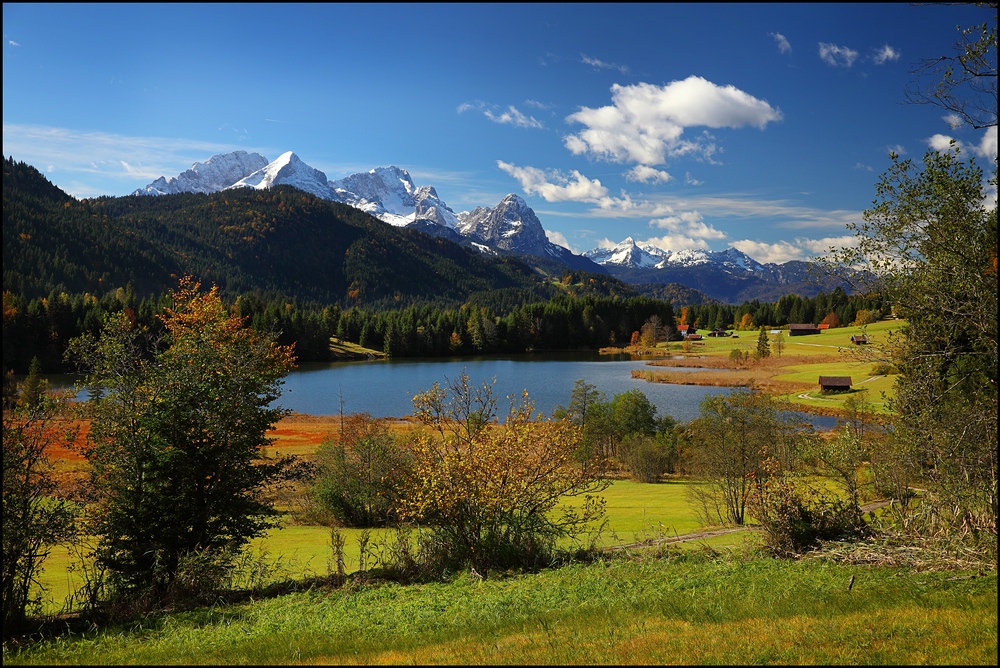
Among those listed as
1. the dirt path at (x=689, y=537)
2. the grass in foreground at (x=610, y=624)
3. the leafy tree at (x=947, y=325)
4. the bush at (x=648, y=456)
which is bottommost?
the bush at (x=648, y=456)

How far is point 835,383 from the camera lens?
6556cm

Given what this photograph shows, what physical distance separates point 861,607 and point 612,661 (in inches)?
181

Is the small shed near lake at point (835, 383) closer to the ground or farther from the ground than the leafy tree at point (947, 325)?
closer to the ground

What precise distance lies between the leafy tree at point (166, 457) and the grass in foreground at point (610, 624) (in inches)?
144

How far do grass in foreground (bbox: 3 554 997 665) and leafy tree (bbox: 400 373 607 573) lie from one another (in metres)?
2.05

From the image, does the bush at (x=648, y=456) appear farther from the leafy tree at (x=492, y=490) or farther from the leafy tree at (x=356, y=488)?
the leafy tree at (x=492, y=490)

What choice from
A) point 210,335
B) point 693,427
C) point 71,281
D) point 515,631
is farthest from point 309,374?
point 71,281

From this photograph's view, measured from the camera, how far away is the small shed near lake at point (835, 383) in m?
64.9

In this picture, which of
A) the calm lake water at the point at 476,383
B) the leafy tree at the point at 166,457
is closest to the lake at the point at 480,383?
the calm lake water at the point at 476,383

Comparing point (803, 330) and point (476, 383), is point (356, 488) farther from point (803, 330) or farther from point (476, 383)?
point (803, 330)

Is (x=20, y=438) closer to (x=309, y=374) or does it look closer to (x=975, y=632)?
(x=975, y=632)

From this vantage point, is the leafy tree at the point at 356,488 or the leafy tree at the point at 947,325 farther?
the leafy tree at the point at 356,488

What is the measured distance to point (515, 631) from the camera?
9625mm

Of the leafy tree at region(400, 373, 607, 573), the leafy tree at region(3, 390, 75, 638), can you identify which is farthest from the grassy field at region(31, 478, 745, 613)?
the leafy tree at region(3, 390, 75, 638)
